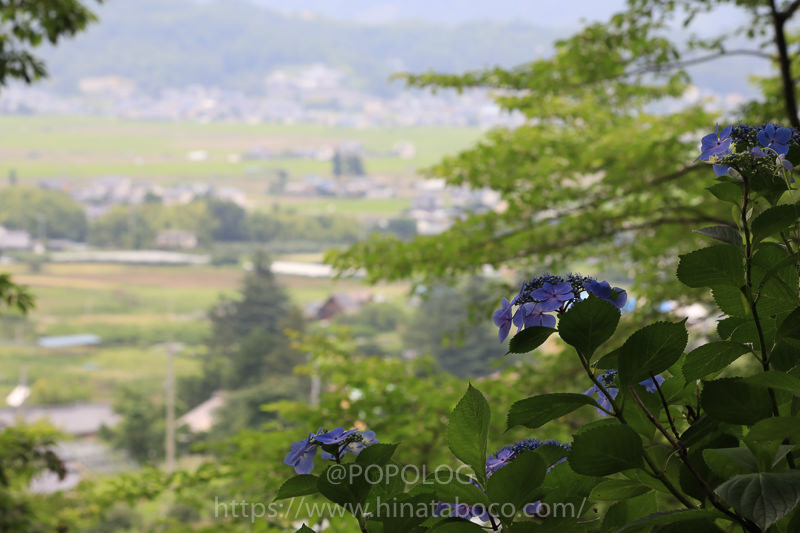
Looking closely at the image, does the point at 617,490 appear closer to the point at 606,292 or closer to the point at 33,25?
the point at 606,292

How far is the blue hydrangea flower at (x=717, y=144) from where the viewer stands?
0.57 meters

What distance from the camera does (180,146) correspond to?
56812 millimetres

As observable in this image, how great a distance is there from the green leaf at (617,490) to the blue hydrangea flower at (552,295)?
141mm

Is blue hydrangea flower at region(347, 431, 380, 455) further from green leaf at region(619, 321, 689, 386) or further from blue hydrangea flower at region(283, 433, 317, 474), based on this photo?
green leaf at region(619, 321, 689, 386)

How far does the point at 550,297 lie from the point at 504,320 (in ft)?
0.18

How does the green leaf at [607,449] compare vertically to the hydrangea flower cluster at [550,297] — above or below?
below

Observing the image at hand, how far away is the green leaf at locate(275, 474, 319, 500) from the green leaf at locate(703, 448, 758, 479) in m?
0.28

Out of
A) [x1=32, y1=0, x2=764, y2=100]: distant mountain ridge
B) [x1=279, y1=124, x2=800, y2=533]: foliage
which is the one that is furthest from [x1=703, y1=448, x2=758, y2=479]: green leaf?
[x1=32, y1=0, x2=764, y2=100]: distant mountain ridge

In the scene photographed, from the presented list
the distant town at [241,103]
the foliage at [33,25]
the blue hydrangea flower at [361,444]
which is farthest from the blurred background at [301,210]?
the blue hydrangea flower at [361,444]

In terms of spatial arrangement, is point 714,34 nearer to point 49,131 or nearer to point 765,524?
point 765,524

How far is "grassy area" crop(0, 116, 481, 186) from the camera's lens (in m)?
50.9

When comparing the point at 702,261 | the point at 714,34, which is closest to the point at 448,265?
the point at 714,34

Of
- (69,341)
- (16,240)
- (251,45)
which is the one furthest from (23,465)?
(251,45)

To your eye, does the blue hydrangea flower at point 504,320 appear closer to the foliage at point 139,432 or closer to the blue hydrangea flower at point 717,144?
the blue hydrangea flower at point 717,144
